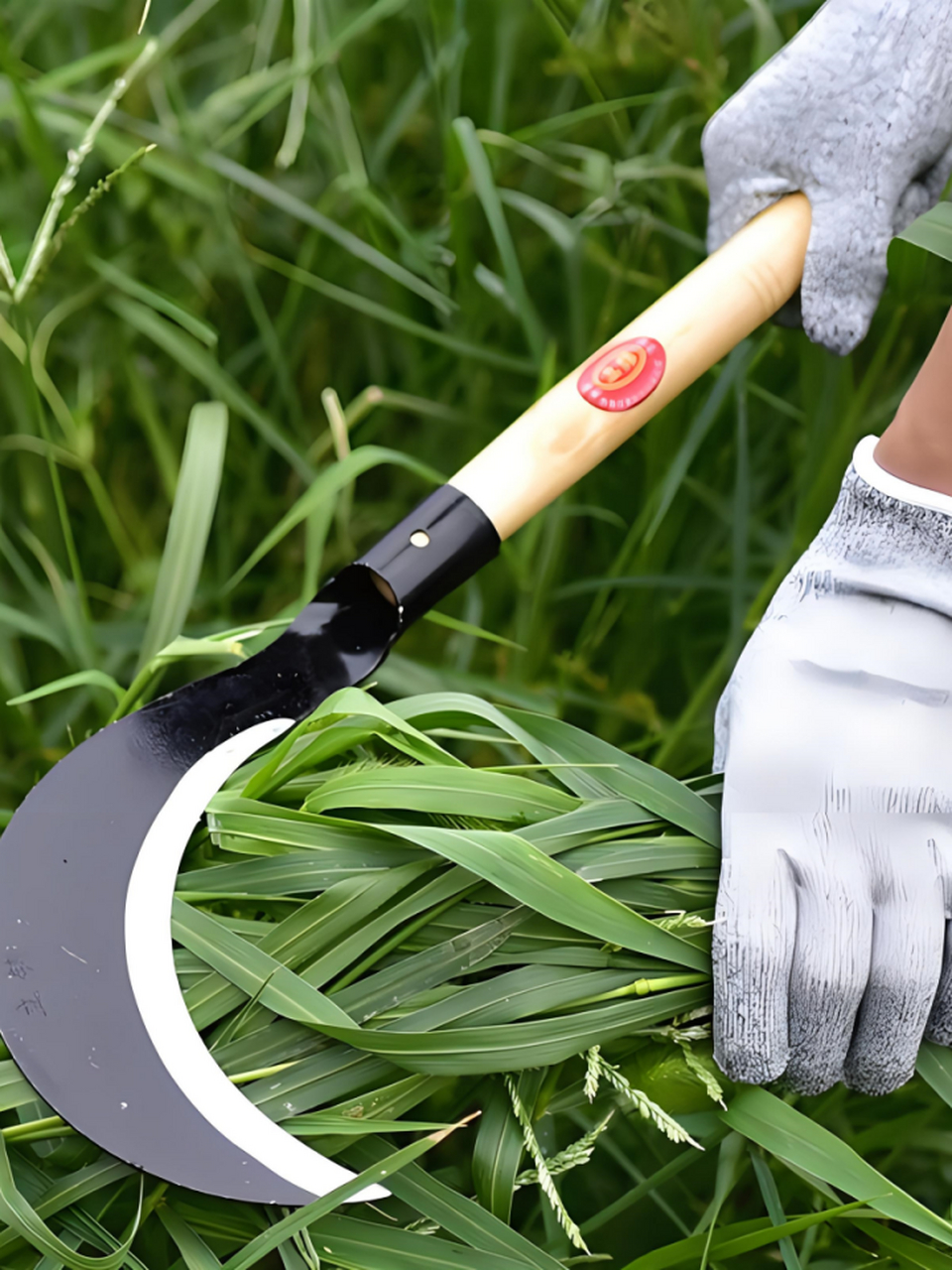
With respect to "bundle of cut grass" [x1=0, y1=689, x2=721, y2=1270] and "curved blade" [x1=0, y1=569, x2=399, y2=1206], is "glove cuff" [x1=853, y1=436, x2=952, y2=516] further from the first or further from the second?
"curved blade" [x1=0, y1=569, x2=399, y2=1206]

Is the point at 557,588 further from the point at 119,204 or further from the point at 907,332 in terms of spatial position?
the point at 119,204

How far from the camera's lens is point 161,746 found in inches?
22.8

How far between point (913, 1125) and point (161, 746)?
1.74 ft

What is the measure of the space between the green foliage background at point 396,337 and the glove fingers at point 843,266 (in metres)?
0.17

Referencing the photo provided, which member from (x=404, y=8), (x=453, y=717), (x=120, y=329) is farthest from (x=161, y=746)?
(x=404, y=8)

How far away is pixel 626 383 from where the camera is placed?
2.13 ft

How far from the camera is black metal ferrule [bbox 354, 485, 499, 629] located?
0.62 meters

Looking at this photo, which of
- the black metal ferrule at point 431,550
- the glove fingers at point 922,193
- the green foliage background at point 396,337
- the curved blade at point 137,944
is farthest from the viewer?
the green foliage background at point 396,337

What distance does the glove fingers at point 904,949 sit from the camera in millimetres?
512

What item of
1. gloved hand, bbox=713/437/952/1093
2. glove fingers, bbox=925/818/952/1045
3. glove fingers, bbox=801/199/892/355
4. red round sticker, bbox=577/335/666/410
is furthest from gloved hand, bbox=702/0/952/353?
glove fingers, bbox=925/818/952/1045

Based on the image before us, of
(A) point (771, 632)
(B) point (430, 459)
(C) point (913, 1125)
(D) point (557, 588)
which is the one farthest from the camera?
(B) point (430, 459)

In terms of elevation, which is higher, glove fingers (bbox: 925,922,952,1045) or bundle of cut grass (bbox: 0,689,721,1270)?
bundle of cut grass (bbox: 0,689,721,1270)

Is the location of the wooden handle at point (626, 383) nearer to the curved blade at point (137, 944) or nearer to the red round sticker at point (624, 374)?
the red round sticker at point (624, 374)

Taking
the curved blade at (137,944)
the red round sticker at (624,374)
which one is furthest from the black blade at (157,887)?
the red round sticker at (624,374)
